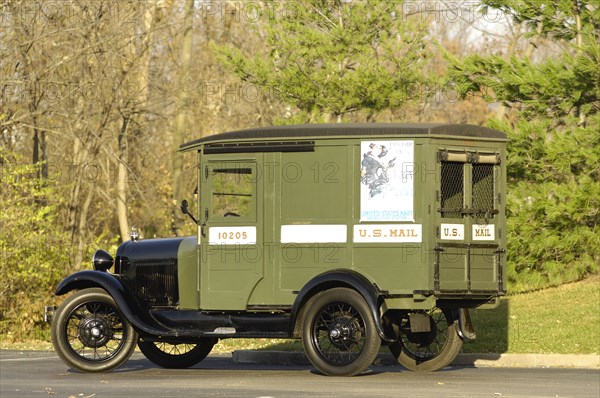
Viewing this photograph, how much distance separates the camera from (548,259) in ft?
72.3

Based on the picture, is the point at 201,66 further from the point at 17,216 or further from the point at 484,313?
the point at 484,313

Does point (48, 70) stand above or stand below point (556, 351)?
above

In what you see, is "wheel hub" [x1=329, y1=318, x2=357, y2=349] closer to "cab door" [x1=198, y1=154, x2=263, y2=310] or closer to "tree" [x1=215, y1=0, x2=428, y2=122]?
"cab door" [x1=198, y1=154, x2=263, y2=310]

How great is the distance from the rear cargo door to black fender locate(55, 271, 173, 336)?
10.9 feet

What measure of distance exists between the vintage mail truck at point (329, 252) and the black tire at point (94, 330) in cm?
2

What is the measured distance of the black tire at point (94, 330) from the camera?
→ 13961mm

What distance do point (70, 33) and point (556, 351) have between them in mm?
15282

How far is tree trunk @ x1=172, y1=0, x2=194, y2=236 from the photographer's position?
34.3m

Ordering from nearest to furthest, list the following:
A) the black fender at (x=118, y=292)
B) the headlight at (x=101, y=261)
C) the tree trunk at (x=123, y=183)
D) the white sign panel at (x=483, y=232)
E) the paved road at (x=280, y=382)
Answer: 1. the paved road at (x=280, y=382)
2. the white sign panel at (x=483, y=232)
3. the black fender at (x=118, y=292)
4. the headlight at (x=101, y=261)
5. the tree trunk at (x=123, y=183)

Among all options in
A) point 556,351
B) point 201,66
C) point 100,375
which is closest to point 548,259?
point 556,351

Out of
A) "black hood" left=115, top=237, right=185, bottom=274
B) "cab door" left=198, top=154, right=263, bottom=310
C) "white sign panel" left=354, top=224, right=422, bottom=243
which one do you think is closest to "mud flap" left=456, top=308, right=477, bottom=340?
"white sign panel" left=354, top=224, right=422, bottom=243

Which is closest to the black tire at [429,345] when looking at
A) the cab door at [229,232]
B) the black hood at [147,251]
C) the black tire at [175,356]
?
the cab door at [229,232]

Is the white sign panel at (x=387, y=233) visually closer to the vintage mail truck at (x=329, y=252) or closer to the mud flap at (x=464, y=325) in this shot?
the vintage mail truck at (x=329, y=252)

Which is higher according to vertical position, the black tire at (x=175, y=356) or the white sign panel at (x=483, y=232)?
the white sign panel at (x=483, y=232)
